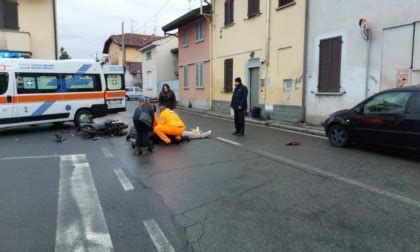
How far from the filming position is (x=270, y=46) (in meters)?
16.8

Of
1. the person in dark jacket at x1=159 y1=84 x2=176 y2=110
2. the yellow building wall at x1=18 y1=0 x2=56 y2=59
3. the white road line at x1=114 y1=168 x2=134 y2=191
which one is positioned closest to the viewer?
the white road line at x1=114 y1=168 x2=134 y2=191

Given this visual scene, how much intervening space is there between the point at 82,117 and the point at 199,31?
12.2 metres

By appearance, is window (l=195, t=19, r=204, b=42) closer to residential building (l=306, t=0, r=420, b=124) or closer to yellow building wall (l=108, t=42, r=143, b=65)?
residential building (l=306, t=0, r=420, b=124)

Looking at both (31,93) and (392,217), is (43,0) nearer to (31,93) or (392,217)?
(31,93)

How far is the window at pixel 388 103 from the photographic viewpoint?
823 cm

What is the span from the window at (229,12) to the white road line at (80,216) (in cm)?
1496

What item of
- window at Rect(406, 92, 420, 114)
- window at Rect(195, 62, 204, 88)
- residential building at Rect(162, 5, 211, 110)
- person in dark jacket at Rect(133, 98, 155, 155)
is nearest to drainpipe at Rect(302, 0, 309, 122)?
window at Rect(406, 92, 420, 114)

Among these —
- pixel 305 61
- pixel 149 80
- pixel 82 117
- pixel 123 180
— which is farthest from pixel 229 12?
pixel 149 80

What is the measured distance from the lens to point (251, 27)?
60.0ft

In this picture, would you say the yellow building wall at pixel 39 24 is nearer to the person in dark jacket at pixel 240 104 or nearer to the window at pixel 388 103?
the person in dark jacket at pixel 240 104

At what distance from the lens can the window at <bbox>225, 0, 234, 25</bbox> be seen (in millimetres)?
20297

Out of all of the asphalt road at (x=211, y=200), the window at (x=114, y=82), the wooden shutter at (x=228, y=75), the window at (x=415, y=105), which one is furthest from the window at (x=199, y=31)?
the window at (x=415, y=105)

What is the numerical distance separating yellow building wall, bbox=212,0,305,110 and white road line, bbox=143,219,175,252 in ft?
37.3

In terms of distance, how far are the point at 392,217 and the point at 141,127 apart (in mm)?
5815
